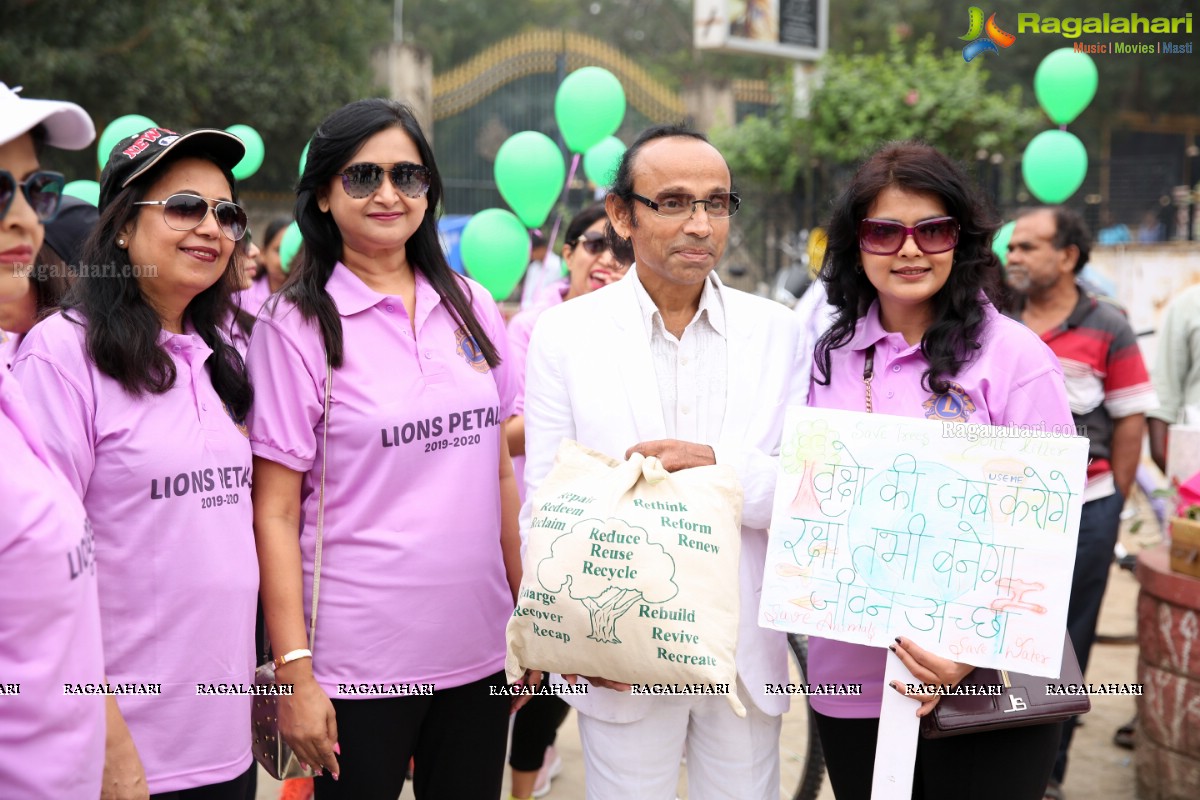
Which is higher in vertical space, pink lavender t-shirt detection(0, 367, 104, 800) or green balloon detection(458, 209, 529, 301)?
green balloon detection(458, 209, 529, 301)

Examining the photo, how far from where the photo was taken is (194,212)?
241 centimetres

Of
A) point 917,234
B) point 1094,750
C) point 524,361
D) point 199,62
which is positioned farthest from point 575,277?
Answer: point 199,62

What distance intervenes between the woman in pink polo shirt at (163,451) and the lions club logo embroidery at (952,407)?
1613 mm

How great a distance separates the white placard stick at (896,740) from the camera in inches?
91.9

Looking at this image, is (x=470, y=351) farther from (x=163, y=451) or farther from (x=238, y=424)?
(x=163, y=451)

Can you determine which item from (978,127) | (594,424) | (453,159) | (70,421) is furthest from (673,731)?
(453,159)

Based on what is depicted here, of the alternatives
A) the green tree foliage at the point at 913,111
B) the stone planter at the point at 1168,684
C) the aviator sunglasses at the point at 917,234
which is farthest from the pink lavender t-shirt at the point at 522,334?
the green tree foliage at the point at 913,111

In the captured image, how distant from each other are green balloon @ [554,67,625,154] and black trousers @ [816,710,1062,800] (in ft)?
13.3

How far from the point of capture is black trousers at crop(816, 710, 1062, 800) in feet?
7.90

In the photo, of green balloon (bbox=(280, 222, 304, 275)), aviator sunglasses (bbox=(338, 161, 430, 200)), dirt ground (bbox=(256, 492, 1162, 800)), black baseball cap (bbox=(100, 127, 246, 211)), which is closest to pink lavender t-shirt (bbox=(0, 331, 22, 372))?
black baseball cap (bbox=(100, 127, 246, 211))

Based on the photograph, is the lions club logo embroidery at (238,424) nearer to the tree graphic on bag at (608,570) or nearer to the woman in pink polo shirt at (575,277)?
the tree graphic on bag at (608,570)

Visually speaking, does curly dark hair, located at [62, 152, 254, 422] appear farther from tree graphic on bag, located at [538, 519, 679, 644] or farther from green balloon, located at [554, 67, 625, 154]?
green balloon, located at [554, 67, 625, 154]

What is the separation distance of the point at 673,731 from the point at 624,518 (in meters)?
0.62

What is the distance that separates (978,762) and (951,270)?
3.84 ft
